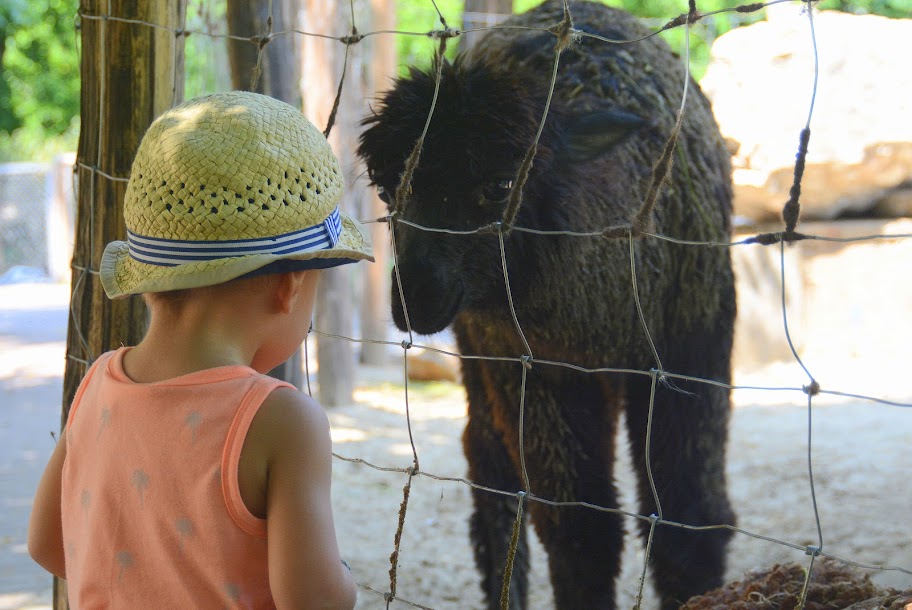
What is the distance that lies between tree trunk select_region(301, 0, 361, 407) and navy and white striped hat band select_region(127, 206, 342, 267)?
628 cm

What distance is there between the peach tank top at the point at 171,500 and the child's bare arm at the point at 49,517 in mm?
166

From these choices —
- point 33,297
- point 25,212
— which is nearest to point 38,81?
point 25,212

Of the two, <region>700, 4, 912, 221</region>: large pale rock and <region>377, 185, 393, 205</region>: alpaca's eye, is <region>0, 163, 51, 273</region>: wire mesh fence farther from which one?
<region>377, 185, 393, 205</region>: alpaca's eye

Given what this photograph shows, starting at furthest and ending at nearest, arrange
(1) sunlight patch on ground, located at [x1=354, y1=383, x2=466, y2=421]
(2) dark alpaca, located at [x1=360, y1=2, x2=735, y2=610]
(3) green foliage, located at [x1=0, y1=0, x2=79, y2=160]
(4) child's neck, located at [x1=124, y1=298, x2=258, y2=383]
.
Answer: (3) green foliage, located at [x1=0, y1=0, x2=79, y2=160] < (1) sunlight patch on ground, located at [x1=354, y1=383, x2=466, y2=421] < (2) dark alpaca, located at [x1=360, y1=2, x2=735, y2=610] < (4) child's neck, located at [x1=124, y1=298, x2=258, y2=383]

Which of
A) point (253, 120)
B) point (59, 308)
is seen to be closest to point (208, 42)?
point (253, 120)

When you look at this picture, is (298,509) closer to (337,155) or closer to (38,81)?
(337,155)

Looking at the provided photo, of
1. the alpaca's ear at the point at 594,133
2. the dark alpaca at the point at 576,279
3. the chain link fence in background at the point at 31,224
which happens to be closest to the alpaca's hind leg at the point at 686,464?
the dark alpaca at the point at 576,279

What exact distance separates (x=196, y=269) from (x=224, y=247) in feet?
0.17

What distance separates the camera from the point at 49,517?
1.78 metres

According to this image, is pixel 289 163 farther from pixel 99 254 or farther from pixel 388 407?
pixel 388 407

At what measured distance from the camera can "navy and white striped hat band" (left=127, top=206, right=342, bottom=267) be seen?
1.50 metres

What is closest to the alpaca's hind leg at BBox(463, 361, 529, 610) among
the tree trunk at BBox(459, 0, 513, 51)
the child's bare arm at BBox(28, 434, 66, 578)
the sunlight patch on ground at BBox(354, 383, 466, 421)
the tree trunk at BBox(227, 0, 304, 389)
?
the tree trunk at BBox(227, 0, 304, 389)

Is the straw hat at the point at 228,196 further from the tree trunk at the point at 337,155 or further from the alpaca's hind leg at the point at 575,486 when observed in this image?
the tree trunk at the point at 337,155

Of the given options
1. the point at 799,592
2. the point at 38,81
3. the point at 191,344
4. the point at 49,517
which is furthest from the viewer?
the point at 38,81
